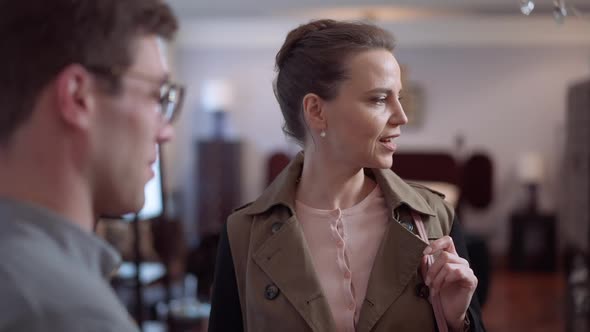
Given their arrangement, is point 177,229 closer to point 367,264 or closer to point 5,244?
point 367,264

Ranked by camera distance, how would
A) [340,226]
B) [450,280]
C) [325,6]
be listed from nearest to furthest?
[450,280], [340,226], [325,6]

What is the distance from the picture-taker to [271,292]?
1369mm

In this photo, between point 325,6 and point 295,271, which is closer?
point 295,271

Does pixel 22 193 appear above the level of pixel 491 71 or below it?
above

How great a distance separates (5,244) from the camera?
2.30ft

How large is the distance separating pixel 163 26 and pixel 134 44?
0.06 meters

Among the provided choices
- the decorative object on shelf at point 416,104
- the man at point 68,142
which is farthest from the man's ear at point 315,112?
the decorative object on shelf at point 416,104

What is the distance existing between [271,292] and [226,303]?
109 millimetres

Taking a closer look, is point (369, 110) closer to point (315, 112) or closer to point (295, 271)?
point (315, 112)

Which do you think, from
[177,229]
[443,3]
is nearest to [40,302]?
[177,229]

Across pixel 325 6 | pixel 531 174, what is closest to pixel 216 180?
pixel 325 6

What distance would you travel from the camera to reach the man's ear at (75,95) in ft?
2.47

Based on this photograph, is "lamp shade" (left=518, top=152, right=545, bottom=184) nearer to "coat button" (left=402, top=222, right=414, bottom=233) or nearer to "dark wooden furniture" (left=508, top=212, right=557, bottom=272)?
"dark wooden furniture" (left=508, top=212, right=557, bottom=272)

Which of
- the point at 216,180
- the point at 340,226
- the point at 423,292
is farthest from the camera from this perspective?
the point at 216,180
